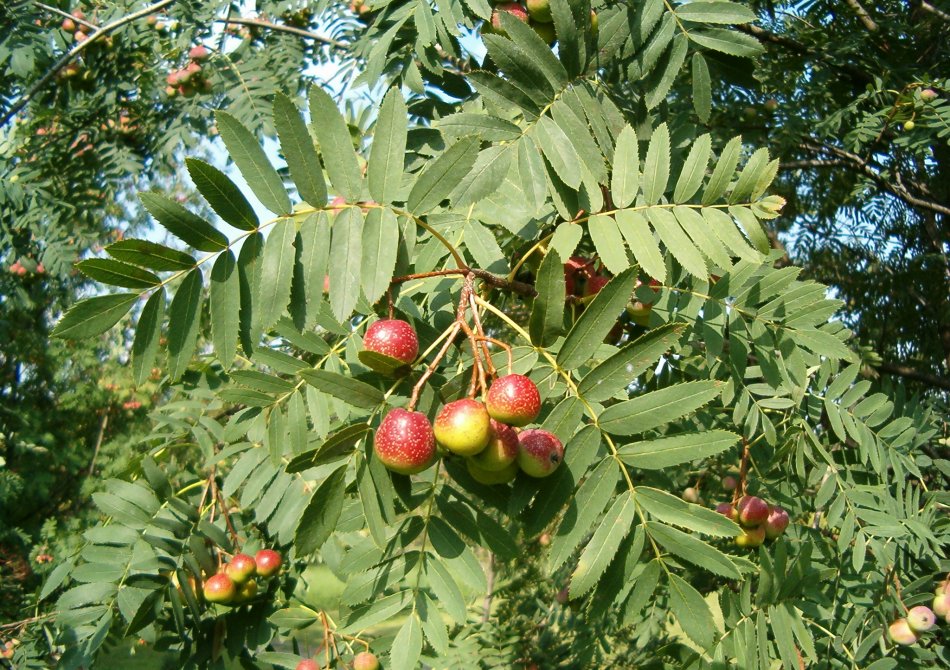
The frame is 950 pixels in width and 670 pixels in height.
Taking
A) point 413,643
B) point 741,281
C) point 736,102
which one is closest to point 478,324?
point 413,643

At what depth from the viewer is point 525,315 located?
4.01 meters

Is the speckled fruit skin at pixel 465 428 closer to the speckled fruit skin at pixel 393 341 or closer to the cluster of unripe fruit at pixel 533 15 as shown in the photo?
the speckled fruit skin at pixel 393 341

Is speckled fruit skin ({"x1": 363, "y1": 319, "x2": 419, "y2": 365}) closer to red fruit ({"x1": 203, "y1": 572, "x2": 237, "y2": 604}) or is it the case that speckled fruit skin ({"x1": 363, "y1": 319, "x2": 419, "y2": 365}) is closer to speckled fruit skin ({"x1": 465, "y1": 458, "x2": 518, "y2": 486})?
speckled fruit skin ({"x1": 465, "y1": 458, "x2": 518, "y2": 486})

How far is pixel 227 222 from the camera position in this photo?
1235 mm

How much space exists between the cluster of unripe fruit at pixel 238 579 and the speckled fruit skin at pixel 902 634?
2.07 meters

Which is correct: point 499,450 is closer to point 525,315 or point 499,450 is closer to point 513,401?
point 513,401

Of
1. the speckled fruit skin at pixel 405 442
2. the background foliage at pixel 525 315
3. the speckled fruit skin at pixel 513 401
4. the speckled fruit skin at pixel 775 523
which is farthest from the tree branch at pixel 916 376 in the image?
the speckled fruit skin at pixel 405 442

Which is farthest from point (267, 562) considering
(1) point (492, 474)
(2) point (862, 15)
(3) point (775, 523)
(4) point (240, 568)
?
(2) point (862, 15)

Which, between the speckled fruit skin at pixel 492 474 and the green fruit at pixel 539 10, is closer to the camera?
the speckled fruit skin at pixel 492 474

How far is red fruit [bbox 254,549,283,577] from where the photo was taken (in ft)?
7.95

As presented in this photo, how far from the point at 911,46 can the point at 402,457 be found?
3924 millimetres

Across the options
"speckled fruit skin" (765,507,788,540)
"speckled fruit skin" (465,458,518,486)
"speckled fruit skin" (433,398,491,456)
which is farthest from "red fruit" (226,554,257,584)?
"speckled fruit skin" (765,507,788,540)

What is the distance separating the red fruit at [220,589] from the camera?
2.32m

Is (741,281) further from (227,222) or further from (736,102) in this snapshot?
(736,102)
